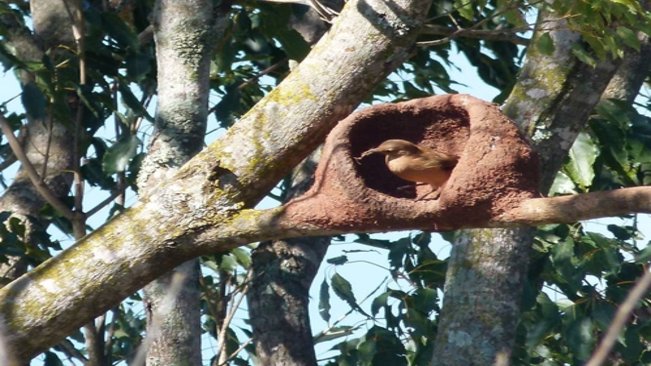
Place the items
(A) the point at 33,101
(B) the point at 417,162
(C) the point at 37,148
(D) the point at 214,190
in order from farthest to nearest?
(C) the point at 37,148 < (A) the point at 33,101 < (B) the point at 417,162 < (D) the point at 214,190

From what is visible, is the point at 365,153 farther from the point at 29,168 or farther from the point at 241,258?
the point at 241,258

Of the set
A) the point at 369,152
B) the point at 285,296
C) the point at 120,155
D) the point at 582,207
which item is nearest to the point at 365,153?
the point at 369,152

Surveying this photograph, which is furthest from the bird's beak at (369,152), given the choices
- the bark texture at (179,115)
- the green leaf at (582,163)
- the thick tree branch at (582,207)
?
the green leaf at (582,163)

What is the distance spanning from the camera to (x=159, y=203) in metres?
3.63

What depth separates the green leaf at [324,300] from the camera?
19.7 feet

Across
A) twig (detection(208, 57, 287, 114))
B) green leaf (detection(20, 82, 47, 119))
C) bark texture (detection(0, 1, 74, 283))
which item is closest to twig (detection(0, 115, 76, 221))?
green leaf (detection(20, 82, 47, 119))

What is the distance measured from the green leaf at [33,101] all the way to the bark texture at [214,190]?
141 centimetres

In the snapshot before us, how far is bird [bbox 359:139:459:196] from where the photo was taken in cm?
377

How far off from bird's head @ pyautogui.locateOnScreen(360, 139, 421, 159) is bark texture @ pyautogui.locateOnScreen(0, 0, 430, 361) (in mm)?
159

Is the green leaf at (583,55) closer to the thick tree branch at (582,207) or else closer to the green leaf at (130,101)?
the thick tree branch at (582,207)

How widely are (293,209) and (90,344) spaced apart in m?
2.11

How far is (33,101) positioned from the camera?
16.2 ft

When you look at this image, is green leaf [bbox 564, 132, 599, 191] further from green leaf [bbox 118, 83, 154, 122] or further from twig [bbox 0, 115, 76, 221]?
twig [bbox 0, 115, 76, 221]

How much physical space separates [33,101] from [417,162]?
182 centimetres
